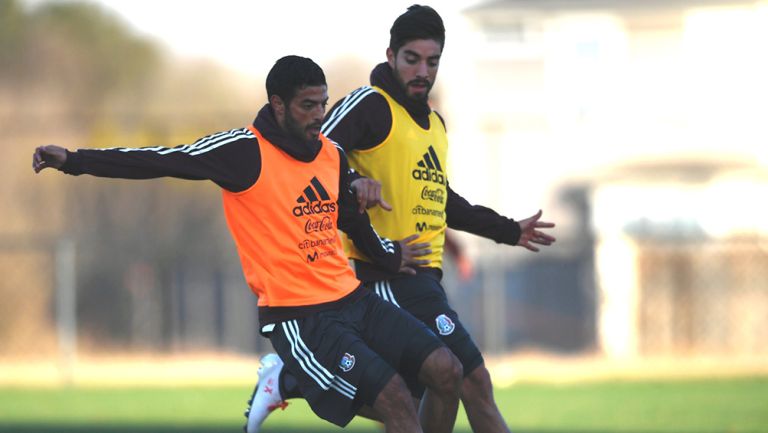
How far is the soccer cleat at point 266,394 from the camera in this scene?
765cm

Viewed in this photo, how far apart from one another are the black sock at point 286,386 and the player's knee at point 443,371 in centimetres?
105

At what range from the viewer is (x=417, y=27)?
728 centimetres

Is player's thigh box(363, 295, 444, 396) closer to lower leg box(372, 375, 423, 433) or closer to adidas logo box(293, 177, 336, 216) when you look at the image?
lower leg box(372, 375, 423, 433)

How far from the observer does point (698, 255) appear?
20734 millimetres

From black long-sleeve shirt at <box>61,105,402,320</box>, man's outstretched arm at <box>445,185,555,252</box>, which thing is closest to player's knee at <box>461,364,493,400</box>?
black long-sleeve shirt at <box>61,105,402,320</box>

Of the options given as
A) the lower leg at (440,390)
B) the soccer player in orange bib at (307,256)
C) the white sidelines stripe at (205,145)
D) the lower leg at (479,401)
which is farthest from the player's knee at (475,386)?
the white sidelines stripe at (205,145)

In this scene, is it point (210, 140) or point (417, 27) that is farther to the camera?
point (417, 27)

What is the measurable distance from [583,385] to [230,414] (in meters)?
5.31

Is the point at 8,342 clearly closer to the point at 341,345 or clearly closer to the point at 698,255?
the point at 698,255

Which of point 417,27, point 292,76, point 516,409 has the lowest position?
point 516,409

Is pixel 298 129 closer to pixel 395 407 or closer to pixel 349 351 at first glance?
pixel 349 351

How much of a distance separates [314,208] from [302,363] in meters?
0.77

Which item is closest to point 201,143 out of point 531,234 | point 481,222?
point 481,222

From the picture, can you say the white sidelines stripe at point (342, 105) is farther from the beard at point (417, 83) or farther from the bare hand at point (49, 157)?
the bare hand at point (49, 157)
